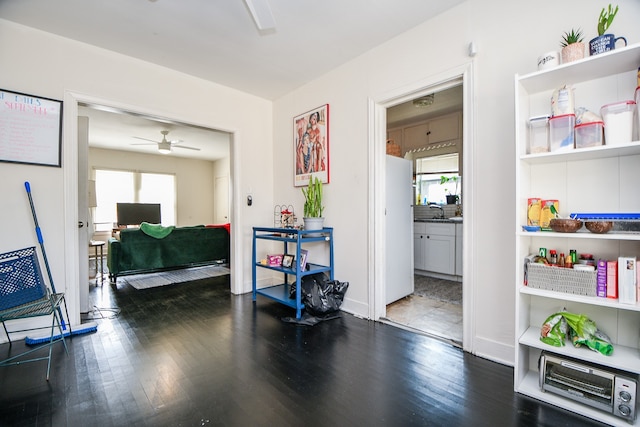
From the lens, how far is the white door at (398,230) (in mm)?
3072

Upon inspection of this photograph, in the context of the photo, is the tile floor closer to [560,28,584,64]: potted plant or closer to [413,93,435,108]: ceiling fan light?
[560,28,584,64]: potted plant

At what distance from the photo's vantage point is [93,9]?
2189 millimetres

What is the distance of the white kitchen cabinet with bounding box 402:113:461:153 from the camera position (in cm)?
454

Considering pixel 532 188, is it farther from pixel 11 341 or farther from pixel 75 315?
pixel 11 341

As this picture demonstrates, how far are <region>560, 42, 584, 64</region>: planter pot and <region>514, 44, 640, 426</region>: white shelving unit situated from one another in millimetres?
54

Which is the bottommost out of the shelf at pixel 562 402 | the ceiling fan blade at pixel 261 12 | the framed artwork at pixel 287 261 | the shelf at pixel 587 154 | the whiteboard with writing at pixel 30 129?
the shelf at pixel 562 402

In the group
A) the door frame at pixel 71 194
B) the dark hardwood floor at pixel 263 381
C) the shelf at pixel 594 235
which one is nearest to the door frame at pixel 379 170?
the dark hardwood floor at pixel 263 381

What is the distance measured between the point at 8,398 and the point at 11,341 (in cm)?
105

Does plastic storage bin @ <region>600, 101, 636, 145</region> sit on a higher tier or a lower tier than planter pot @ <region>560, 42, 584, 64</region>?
lower

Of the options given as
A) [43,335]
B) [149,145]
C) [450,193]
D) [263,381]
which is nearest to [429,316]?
[263,381]

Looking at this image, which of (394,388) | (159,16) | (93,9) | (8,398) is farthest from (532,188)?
(93,9)

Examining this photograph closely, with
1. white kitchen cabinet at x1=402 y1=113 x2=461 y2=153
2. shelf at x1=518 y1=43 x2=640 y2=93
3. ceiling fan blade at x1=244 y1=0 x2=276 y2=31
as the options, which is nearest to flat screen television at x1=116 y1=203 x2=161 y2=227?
white kitchen cabinet at x1=402 y1=113 x2=461 y2=153

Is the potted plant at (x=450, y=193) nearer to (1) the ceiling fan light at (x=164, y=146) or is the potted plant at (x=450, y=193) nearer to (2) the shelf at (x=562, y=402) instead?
(2) the shelf at (x=562, y=402)

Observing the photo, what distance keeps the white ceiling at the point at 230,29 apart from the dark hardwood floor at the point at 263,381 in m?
2.33
